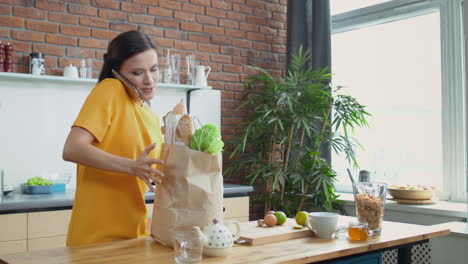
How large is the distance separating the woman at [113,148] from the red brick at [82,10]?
2.19m

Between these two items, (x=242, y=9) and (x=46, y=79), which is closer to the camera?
(x=46, y=79)

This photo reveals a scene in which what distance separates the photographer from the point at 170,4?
169 inches

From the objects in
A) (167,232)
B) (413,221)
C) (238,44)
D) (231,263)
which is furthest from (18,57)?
(413,221)

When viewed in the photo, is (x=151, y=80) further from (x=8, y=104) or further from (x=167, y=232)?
(x=8, y=104)

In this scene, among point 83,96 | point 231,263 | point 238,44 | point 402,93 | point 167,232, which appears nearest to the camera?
point 231,263

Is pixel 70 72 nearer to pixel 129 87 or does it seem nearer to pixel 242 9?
pixel 242 9

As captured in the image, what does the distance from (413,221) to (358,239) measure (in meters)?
2.09

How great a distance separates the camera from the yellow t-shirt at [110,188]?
1690 mm

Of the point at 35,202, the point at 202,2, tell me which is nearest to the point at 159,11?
the point at 202,2

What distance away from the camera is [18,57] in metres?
3.53

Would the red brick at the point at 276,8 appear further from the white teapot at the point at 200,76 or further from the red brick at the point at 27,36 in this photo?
the red brick at the point at 27,36

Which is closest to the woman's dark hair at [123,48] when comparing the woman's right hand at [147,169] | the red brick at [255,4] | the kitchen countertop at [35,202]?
the woman's right hand at [147,169]

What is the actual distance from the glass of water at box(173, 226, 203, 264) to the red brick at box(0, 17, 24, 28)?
2.72 m

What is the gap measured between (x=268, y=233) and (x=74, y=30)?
2.65 metres
